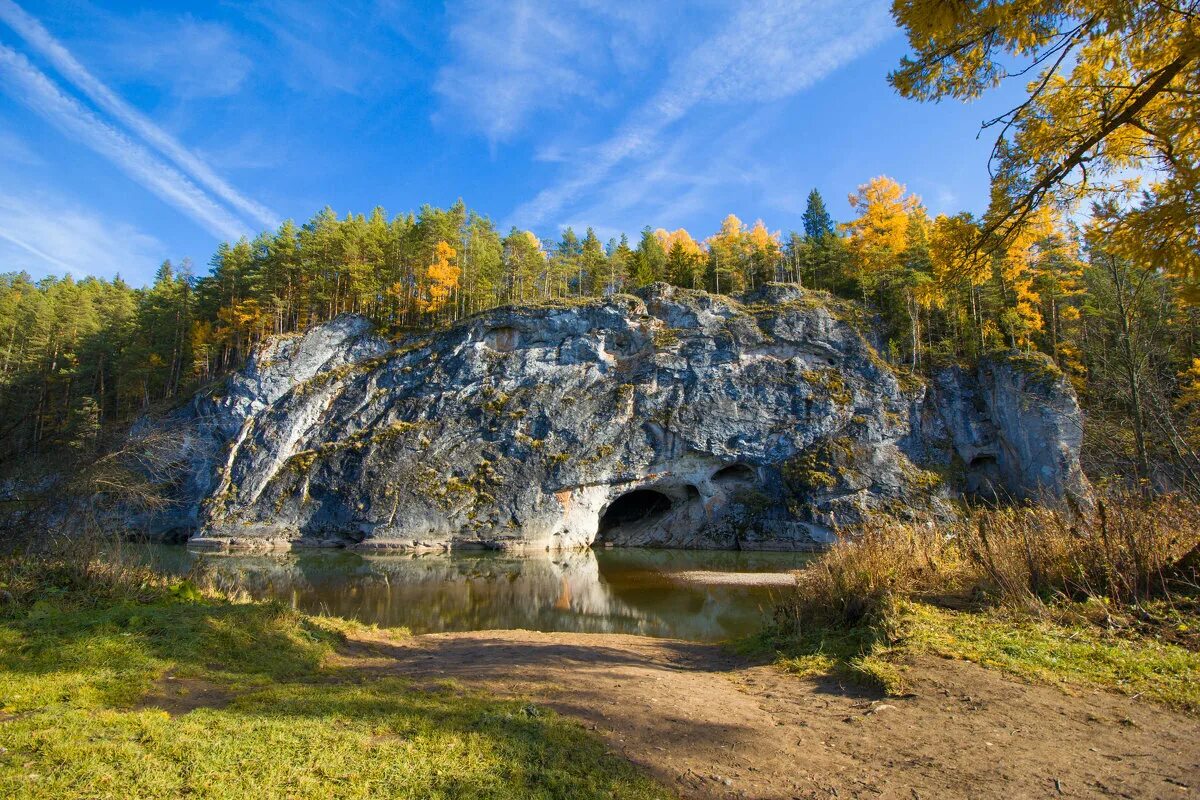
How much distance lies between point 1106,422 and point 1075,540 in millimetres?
6327

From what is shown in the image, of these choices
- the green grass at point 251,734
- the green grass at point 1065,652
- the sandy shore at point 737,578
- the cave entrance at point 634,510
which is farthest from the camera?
the cave entrance at point 634,510

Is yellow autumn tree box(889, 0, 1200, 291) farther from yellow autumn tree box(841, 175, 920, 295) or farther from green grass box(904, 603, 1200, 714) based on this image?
yellow autumn tree box(841, 175, 920, 295)

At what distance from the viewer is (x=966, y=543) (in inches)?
314

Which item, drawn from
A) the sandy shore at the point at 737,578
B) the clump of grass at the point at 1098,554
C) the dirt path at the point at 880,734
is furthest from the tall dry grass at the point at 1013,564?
the sandy shore at the point at 737,578

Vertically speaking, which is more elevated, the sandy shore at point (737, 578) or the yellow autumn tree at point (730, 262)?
the yellow autumn tree at point (730, 262)

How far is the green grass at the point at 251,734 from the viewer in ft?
9.65

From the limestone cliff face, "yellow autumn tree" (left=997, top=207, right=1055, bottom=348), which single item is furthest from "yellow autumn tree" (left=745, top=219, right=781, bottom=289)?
"yellow autumn tree" (left=997, top=207, right=1055, bottom=348)

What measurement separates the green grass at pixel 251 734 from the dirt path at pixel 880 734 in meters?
0.59

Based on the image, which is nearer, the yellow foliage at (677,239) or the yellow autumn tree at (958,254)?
the yellow autumn tree at (958,254)

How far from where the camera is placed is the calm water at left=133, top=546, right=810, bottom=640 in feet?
42.2

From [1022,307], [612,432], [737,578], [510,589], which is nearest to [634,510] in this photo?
[612,432]

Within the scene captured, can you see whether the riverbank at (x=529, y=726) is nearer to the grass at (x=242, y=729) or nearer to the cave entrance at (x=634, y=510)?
the grass at (x=242, y=729)

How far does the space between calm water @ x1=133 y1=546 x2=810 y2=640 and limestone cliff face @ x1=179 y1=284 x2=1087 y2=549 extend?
298cm

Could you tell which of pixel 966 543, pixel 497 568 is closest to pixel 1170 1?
pixel 966 543
